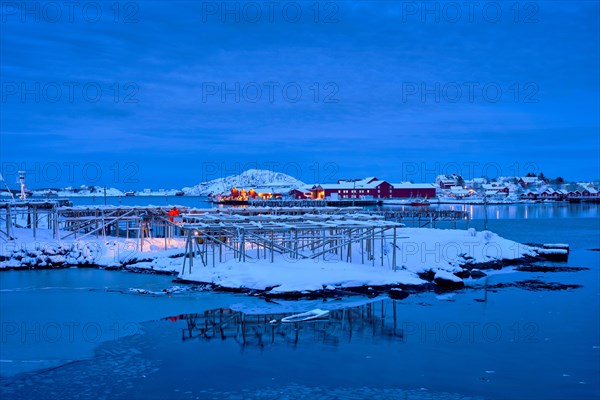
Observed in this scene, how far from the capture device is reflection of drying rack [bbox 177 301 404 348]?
1809 centimetres

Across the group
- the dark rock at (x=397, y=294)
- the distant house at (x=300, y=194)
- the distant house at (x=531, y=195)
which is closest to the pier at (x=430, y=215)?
the dark rock at (x=397, y=294)

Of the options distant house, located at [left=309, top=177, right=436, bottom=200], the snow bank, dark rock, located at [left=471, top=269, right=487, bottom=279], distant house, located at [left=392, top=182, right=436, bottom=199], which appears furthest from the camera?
distant house, located at [left=392, top=182, right=436, bottom=199]

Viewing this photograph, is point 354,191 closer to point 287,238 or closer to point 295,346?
point 287,238

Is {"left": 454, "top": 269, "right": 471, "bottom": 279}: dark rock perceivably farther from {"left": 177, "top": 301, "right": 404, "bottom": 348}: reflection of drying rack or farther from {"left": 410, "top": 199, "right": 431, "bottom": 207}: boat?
{"left": 410, "top": 199, "right": 431, "bottom": 207}: boat

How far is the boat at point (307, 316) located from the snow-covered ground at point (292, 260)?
3.92 metres

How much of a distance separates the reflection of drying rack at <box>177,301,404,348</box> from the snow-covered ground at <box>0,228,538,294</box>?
366 cm

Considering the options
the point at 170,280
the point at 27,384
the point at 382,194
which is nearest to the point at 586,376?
the point at 27,384

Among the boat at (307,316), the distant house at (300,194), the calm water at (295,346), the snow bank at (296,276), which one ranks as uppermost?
the distant house at (300,194)

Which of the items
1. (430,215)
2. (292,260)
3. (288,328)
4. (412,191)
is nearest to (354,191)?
(412,191)

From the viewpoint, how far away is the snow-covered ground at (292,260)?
25.8m

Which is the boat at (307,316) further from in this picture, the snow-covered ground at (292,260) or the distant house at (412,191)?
the distant house at (412,191)

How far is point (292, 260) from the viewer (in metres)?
29.3

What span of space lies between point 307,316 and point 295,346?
10.4 ft

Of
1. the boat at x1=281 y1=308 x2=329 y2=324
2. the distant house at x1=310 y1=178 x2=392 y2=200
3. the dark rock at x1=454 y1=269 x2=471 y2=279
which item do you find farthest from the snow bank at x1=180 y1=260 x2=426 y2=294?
the distant house at x1=310 y1=178 x2=392 y2=200
